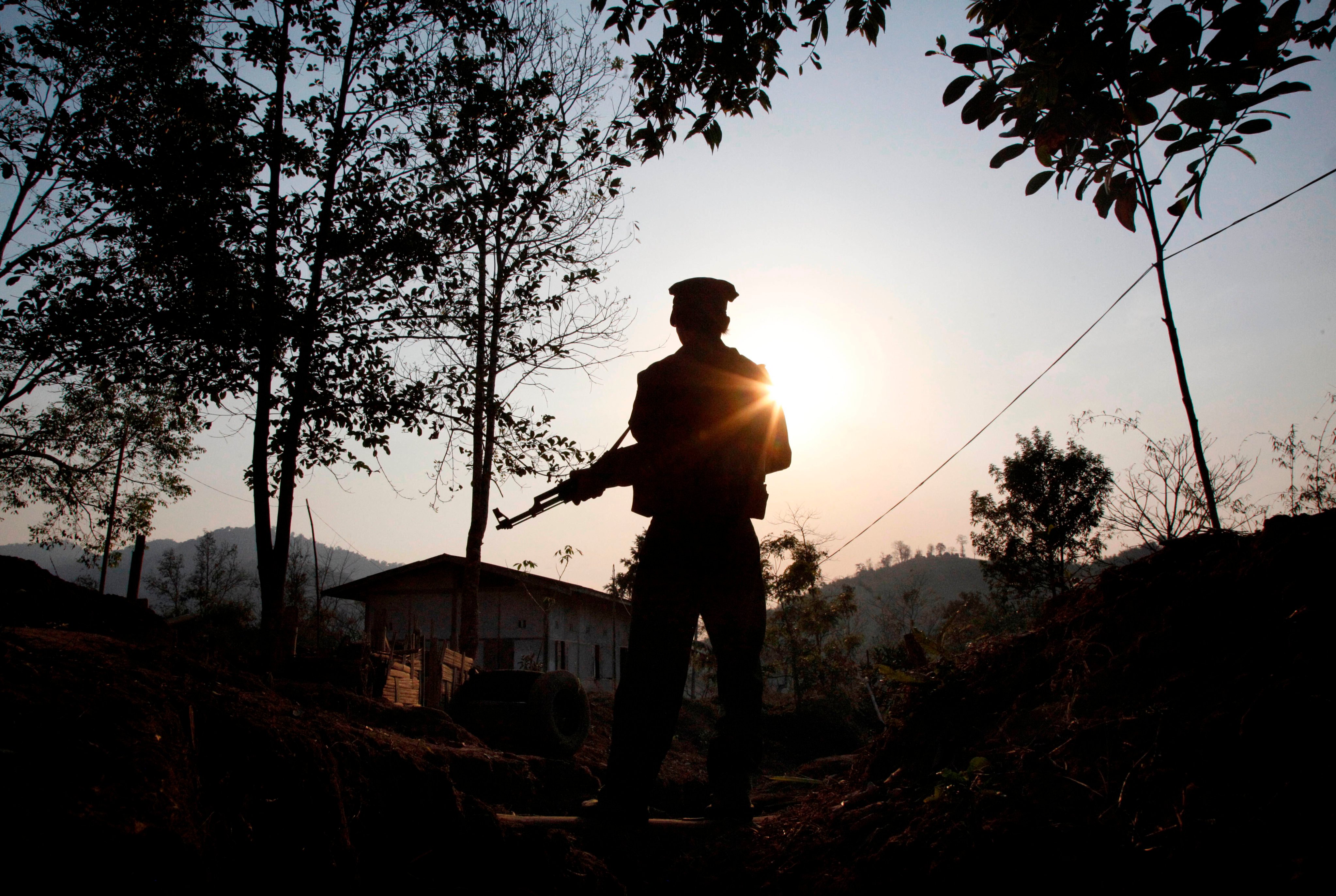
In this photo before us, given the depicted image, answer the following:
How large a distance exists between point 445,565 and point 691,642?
25364 mm

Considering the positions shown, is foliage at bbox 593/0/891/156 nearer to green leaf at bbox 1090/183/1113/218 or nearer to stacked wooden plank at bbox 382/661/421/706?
green leaf at bbox 1090/183/1113/218

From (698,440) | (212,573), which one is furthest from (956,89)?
(212,573)

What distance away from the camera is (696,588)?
3225mm

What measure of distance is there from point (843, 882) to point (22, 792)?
1.90 meters

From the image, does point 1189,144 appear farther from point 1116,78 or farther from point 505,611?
point 505,611

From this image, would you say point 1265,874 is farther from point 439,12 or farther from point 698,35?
point 439,12

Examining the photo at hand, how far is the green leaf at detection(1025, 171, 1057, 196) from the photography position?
2.83 m

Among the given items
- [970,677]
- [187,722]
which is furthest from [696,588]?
[187,722]

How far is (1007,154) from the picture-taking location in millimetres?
2738

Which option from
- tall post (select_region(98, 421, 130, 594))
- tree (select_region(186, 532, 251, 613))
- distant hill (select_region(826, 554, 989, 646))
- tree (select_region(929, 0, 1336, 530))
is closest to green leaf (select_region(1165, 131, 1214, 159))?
tree (select_region(929, 0, 1336, 530))

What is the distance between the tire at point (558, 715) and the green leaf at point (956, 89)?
949 centimetres

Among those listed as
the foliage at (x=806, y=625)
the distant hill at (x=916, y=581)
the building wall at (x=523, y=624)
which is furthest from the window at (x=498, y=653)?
the distant hill at (x=916, y=581)

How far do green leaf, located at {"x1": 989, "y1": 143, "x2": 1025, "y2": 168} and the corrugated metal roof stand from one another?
23.8m

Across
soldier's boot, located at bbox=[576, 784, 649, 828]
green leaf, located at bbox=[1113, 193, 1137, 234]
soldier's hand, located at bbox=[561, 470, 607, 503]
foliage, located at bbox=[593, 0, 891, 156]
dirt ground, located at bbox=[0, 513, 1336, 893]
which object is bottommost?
soldier's boot, located at bbox=[576, 784, 649, 828]
